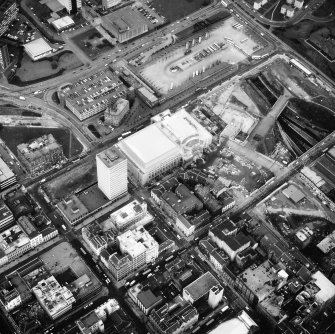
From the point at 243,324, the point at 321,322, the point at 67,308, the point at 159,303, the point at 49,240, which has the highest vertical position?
the point at 49,240

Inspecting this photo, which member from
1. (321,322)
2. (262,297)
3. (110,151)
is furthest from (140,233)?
(321,322)

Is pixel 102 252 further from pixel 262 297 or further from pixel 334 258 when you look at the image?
pixel 334 258

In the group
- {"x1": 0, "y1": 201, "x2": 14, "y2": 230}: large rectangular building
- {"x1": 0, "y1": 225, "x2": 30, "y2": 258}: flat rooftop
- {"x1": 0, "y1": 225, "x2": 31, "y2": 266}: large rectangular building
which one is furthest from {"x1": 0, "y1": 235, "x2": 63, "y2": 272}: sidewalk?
{"x1": 0, "y1": 201, "x2": 14, "y2": 230}: large rectangular building

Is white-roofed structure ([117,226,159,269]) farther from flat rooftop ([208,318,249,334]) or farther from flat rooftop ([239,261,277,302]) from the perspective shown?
flat rooftop ([208,318,249,334])

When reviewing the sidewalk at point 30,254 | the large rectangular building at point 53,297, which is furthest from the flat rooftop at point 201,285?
the sidewalk at point 30,254

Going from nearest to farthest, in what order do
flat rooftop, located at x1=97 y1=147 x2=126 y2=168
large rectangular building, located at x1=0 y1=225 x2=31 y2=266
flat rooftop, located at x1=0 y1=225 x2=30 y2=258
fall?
large rectangular building, located at x1=0 y1=225 x2=31 y2=266, flat rooftop, located at x1=0 y1=225 x2=30 y2=258, flat rooftop, located at x1=97 y1=147 x2=126 y2=168

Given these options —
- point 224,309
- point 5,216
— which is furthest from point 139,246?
point 5,216

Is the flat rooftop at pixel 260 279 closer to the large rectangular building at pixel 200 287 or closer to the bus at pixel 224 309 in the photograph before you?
the bus at pixel 224 309

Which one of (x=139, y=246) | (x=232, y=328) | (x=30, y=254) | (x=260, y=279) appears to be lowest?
(x=232, y=328)

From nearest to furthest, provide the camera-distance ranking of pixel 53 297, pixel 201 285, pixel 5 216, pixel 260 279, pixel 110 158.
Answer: pixel 53 297 → pixel 201 285 → pixel 260 279 → pixel 110 158 → pixel 5 216

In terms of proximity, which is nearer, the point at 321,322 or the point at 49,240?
the point at 321,322

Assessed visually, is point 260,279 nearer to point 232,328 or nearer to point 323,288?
point 323,288
